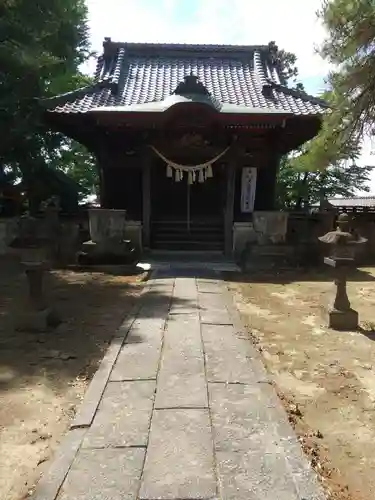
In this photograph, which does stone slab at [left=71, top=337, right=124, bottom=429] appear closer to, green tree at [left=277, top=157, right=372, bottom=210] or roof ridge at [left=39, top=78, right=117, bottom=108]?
roof ridge at [left=39, top=78, right=117, bottom=108]

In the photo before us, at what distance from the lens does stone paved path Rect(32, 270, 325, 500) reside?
2.63 meters

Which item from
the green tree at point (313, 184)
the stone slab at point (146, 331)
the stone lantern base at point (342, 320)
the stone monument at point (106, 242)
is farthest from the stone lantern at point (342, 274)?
the green tree at point (313, 184)

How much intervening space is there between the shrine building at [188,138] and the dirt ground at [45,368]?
16.6 ft

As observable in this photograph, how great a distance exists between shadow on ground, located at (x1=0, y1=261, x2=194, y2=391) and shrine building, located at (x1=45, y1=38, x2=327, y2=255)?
12.0 ft

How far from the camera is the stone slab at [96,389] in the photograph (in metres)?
3.48

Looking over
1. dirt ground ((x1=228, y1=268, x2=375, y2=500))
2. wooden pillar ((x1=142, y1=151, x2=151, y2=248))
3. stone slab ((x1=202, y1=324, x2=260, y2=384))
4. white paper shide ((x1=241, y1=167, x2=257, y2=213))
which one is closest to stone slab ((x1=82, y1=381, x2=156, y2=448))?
stone slab ((x1=202, y1=324, x2=260, y2=384))

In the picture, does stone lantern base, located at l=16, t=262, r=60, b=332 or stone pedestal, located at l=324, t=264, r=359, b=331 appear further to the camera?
stone pedestal, located at l=324, t=264, r=359, b=331

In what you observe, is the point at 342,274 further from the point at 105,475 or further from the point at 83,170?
the point at 83,170

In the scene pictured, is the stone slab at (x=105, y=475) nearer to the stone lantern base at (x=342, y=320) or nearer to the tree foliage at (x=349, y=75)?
the stone lantern base at (x=342, y=320)

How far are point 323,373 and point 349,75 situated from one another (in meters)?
4.28

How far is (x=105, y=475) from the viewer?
274 cm

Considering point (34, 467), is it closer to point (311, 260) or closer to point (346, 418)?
point (346, 418)

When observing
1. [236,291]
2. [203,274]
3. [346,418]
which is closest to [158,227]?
[203,274]

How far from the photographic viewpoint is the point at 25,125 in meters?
12.3
